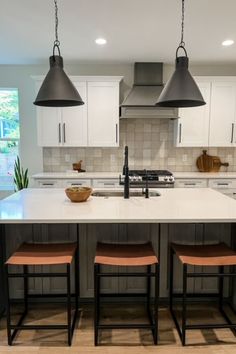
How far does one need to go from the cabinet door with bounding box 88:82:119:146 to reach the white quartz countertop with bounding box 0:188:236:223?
176 cm

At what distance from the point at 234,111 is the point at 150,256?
3.29 meters

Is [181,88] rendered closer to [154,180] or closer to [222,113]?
[154,180]

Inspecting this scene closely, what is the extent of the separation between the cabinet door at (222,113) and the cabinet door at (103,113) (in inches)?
59.2

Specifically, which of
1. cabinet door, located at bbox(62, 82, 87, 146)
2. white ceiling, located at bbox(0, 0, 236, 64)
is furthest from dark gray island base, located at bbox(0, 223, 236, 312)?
cabinet door, located at bbox(62, 82, 87, 146)

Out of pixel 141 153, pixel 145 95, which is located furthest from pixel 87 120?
pixel 141 153

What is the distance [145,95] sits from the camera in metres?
4.36

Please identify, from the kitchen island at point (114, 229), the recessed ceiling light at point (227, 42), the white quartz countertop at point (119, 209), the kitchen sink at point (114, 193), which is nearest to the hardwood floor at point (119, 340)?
the kitchen island at point (114, 229)

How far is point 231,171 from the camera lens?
16.2 feet

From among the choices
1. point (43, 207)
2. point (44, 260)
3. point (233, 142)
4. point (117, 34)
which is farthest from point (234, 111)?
point (44, 260)

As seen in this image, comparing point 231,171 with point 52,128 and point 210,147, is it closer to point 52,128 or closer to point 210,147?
point 210,147

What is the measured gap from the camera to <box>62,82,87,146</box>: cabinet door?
4438 mm

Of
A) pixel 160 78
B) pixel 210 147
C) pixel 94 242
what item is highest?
pixel 160 78

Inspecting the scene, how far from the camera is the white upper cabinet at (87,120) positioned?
440cm

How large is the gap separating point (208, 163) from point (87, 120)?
2.13 m
